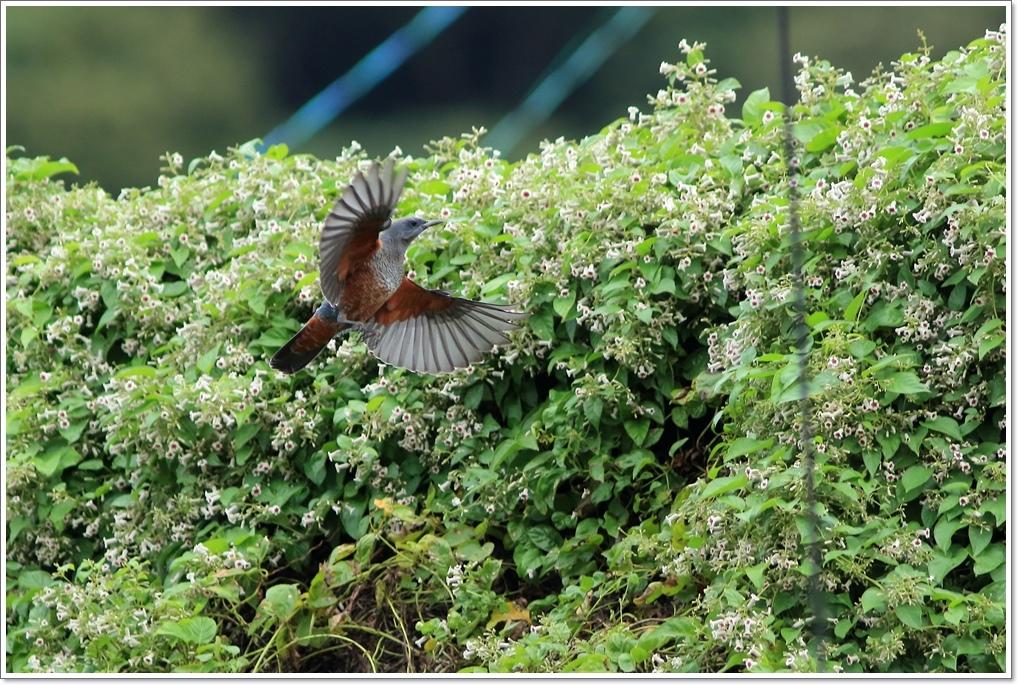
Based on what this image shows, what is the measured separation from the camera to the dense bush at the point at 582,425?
6.99ft

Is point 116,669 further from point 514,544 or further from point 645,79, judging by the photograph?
point 645,79

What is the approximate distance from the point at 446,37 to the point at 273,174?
3.24 meters

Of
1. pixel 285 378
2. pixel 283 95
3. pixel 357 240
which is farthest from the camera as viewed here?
pixel 283 95

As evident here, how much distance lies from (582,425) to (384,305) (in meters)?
0.50

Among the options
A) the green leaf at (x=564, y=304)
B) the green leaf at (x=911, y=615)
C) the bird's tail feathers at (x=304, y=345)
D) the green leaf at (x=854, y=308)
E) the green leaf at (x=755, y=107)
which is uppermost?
the green leaf at (x=755, y=107)

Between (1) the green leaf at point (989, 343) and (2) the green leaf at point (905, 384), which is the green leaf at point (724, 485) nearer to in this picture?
(2) the green leaf at point (905, 384)

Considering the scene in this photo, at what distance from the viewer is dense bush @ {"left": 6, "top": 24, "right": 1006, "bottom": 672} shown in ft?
6.99

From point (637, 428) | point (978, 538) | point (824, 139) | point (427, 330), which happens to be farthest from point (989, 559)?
point (427, 330)

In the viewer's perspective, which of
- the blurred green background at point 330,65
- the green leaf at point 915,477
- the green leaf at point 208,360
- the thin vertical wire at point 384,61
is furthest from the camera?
the blurred green background at point 330,65

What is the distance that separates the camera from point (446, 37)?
6.36 meters

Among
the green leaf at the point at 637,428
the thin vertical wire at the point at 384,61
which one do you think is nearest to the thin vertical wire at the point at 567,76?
the thin vertical wire at the point at 384,61

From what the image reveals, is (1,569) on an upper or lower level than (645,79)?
lower

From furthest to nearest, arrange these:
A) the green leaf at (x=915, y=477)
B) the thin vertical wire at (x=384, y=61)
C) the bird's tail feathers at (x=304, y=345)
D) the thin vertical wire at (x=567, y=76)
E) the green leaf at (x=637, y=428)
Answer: the thin vertical wire at (x=384, y=61) < the thin vertical wire at (x=567, y=76) < the green leaf at (x=637, y=428) < the bird's tail feathers at (x=304, y=345) < the green leaf at (x=915, y=477)
